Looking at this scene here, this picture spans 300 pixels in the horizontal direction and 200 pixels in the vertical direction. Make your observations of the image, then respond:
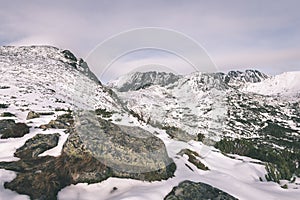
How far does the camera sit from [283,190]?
35.4ft

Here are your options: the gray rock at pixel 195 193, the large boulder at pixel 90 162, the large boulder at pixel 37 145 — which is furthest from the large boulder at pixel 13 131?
the gray rock at pixel 195 193

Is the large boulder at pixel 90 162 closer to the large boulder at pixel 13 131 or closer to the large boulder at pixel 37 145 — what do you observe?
the large boulder at pixel 37 145

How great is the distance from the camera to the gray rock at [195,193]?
333 inches

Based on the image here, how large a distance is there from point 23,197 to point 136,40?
6865mm

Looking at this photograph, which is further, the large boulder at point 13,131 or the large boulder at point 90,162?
the large boulder at point 13,131

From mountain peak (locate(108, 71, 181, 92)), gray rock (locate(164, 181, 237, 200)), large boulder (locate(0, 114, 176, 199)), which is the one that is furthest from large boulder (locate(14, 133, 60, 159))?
mountain peak (locate(108, 71, 181, 92))

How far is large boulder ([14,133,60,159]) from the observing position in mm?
11492

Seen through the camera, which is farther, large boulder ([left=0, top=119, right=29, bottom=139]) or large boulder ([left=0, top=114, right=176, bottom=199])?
large boulder ([left=0, top=119, right=29, bottom=139])

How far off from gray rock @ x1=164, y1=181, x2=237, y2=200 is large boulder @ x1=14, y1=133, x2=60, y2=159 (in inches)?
239

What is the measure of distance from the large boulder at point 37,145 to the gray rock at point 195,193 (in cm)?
608

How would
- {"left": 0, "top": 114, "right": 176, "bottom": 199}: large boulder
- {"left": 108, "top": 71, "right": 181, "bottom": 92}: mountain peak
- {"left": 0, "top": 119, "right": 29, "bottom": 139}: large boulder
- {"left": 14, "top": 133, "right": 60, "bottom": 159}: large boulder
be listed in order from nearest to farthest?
{"left": 0, "top": 114, "right": 176, "bottom": 199}: large boulder < {"left": 14, "top": 133, "right": 60, "bottom": 159}: large boulder < {"left": 0, "top": 119, "right": 29, "bottom": 139}: large boulder < {"left": 108, "top": 71, "right": 181, "bottom": 92}: mountain peak

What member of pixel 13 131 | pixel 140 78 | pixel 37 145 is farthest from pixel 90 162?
pixel 140 78

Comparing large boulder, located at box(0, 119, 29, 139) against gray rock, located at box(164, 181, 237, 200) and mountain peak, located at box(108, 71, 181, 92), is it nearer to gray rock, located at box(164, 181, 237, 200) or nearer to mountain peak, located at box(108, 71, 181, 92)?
mountain peak, located at box(108, 71, 181, 92)

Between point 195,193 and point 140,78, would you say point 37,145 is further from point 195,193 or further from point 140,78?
point 140,78
